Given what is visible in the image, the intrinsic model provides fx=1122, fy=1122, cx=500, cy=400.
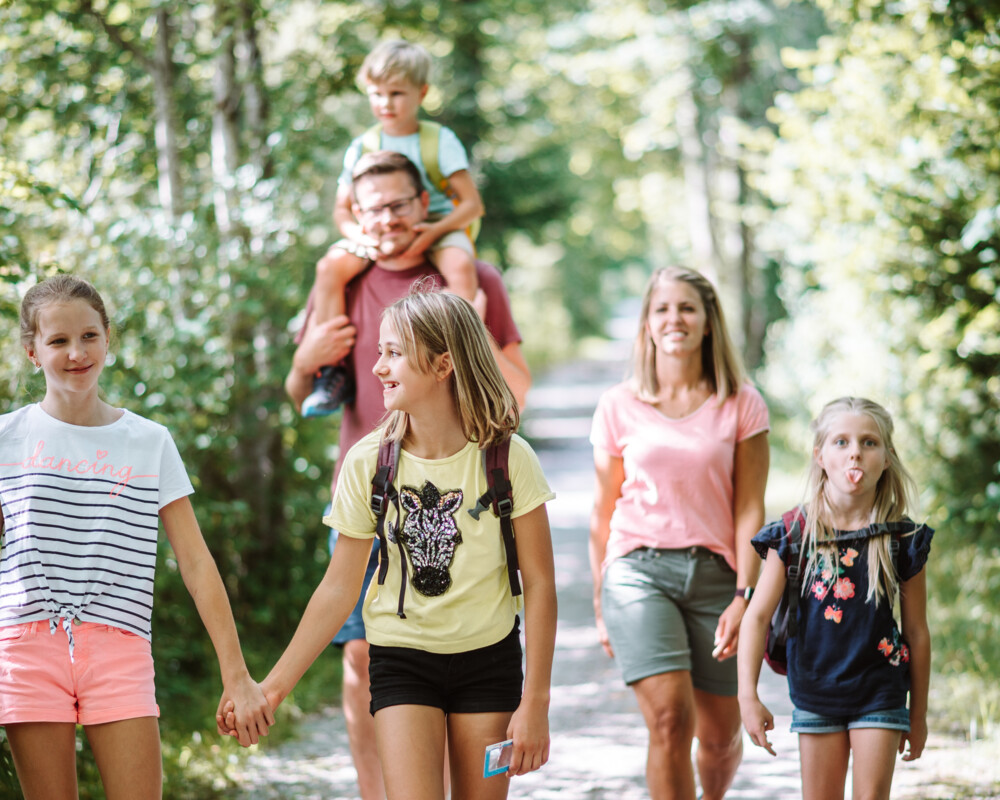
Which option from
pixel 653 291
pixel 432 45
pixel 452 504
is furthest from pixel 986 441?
pixel 432 45

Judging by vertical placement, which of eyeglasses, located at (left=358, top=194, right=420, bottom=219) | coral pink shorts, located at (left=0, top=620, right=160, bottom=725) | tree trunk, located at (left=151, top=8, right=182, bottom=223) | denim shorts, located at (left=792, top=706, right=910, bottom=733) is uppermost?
tree trunk, located at (left=151, top=8, right=182, bottom=223)

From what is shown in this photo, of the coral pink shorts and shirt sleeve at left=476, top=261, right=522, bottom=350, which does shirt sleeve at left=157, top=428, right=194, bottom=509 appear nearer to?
the coral pink shorts

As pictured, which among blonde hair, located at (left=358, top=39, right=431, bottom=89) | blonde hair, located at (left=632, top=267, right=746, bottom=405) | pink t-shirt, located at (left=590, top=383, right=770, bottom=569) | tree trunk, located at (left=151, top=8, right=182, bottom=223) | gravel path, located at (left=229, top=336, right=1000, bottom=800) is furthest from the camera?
tree trunk, located at (left=151, top=8, right=182, bottom=223)

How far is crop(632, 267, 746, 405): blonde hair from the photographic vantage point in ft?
14.1

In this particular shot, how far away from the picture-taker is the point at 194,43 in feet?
25.1

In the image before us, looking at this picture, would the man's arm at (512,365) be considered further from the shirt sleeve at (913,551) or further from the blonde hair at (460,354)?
the shirt sleeve at (913,551)

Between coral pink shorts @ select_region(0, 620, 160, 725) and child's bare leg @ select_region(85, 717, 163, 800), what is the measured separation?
0.03 m

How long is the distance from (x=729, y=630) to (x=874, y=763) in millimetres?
760

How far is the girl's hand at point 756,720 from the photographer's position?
3.35m

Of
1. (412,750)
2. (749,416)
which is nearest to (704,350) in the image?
(749,416)

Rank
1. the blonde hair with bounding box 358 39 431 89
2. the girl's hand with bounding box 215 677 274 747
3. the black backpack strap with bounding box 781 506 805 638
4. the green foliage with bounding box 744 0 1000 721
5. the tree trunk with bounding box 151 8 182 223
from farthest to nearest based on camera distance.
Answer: the tree trunk with bounding box 151 8 182 223 → the green foliage with bounding box 744 0 1000 721 → the blonde hair with bounding box 358 39 431 89 → the black backpack strap with bounding box 781 506 805 638 → the girl's hand with bounding box 215 677 274 747

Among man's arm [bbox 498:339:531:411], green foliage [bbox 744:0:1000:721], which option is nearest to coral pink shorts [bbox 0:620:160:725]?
man's arm [bbox 498:339:531:411]

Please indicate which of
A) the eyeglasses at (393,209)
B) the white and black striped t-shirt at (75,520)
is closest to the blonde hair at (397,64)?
the eyeglasses at (393,209)

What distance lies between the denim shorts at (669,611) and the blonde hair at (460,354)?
3.55 ft
